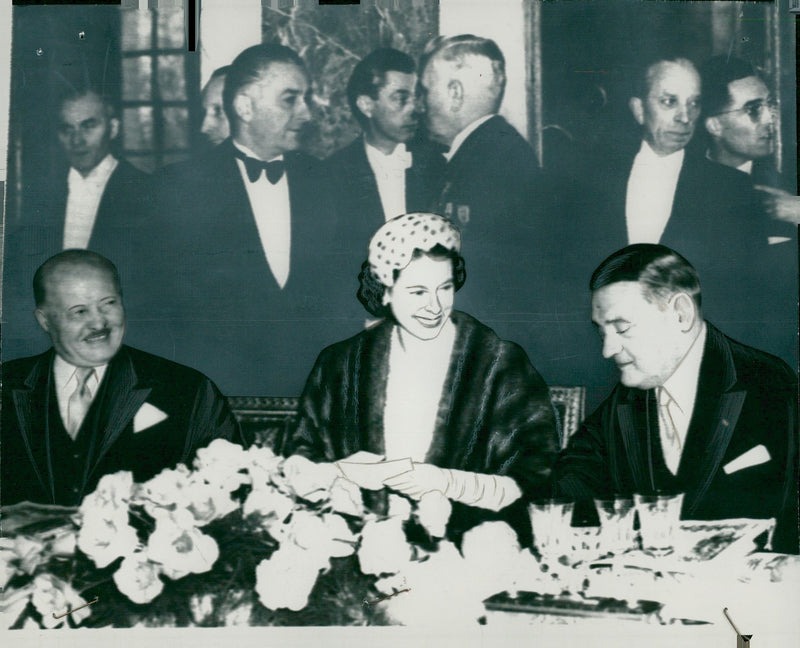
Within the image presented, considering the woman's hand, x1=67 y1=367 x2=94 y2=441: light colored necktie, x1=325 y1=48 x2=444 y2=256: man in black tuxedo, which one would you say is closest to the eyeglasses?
x1=325 y1=48 x2=444 y2=256: man in black tuxedo

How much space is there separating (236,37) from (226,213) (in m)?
1.04

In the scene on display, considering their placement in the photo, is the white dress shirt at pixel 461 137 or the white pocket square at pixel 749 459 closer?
the white pocket square at pixel 749 459

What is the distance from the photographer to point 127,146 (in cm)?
495

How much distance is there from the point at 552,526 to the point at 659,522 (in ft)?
1.96

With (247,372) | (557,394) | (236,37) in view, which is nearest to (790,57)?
(557,394)

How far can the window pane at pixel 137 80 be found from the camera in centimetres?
496

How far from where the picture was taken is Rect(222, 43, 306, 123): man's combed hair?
4984mm

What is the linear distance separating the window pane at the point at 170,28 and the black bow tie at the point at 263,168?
79cm

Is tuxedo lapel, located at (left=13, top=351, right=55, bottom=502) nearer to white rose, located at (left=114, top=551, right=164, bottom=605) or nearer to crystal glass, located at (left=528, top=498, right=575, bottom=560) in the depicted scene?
white rose, located at (left=114, top=551, right=164, bottom=605)

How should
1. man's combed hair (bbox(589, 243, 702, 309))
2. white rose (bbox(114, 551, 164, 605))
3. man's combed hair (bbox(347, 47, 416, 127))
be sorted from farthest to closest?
man's combed hair (bbox(347, 47, 416, 127)) → man's combed hair (bbox(589, 243, 702, 309)) → white rose (bbox(114, 551, 164, 605))

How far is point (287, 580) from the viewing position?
183 inches

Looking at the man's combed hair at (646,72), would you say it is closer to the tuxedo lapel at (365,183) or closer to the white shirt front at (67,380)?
the tuxedo lapel at (365,183)

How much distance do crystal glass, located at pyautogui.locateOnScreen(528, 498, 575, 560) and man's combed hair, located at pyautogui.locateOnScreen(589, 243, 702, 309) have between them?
1.24 m

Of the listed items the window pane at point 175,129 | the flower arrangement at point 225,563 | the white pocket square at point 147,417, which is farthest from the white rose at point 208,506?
the window pane at point 175,129
